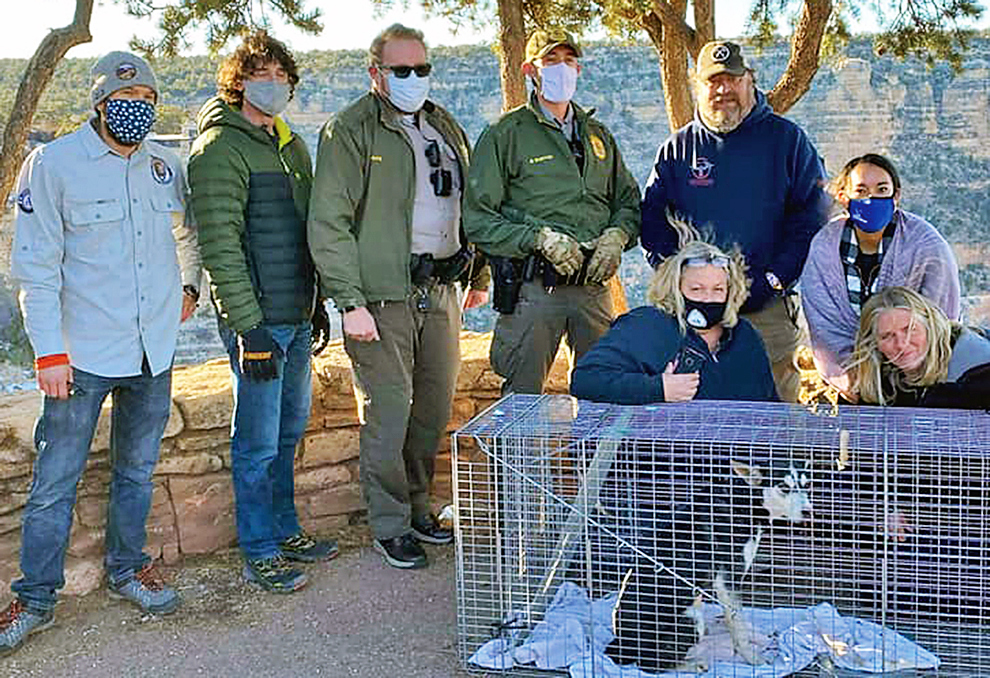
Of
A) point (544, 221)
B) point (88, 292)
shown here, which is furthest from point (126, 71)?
point (544, 221)

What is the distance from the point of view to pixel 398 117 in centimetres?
428

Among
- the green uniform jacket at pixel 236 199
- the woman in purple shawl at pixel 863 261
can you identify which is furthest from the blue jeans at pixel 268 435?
the woman in purple shawl at pixel 863 261

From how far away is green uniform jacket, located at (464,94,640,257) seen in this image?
422 centimetres

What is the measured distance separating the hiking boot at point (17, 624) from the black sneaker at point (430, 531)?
1451 millimetres

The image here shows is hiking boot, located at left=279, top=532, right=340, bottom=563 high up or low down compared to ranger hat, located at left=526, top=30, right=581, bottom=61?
down

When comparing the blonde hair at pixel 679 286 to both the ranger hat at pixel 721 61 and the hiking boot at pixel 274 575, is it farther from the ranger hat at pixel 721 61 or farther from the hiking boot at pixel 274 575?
the hiking boot at pixel 274 575

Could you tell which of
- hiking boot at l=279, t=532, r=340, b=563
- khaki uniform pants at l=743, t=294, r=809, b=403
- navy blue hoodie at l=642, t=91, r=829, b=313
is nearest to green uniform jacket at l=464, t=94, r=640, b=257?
navy blue hoodie at l=642, t=91, r=829, b=313

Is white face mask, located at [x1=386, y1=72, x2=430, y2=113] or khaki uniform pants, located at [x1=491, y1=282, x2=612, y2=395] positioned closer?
white face mask, located at [x1=386, y1=72, x2=430, y2=113]

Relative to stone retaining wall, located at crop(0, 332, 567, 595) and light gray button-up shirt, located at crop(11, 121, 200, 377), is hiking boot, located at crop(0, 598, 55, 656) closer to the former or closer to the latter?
stone retaining wall, located at crop(0, 332, 567, 595)

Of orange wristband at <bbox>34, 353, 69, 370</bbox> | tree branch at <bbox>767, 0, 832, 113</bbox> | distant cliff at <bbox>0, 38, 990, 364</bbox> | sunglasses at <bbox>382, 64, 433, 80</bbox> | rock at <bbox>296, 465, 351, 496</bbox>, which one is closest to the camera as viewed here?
orange wristband at <bbox>34, 353, 69, 370</bbox>

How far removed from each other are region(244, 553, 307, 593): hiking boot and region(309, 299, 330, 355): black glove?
2.75 ft

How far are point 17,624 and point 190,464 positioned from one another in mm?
955

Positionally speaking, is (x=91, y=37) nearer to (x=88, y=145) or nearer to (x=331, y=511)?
(x=88, y=145)

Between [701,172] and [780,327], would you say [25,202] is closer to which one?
[701,172]
